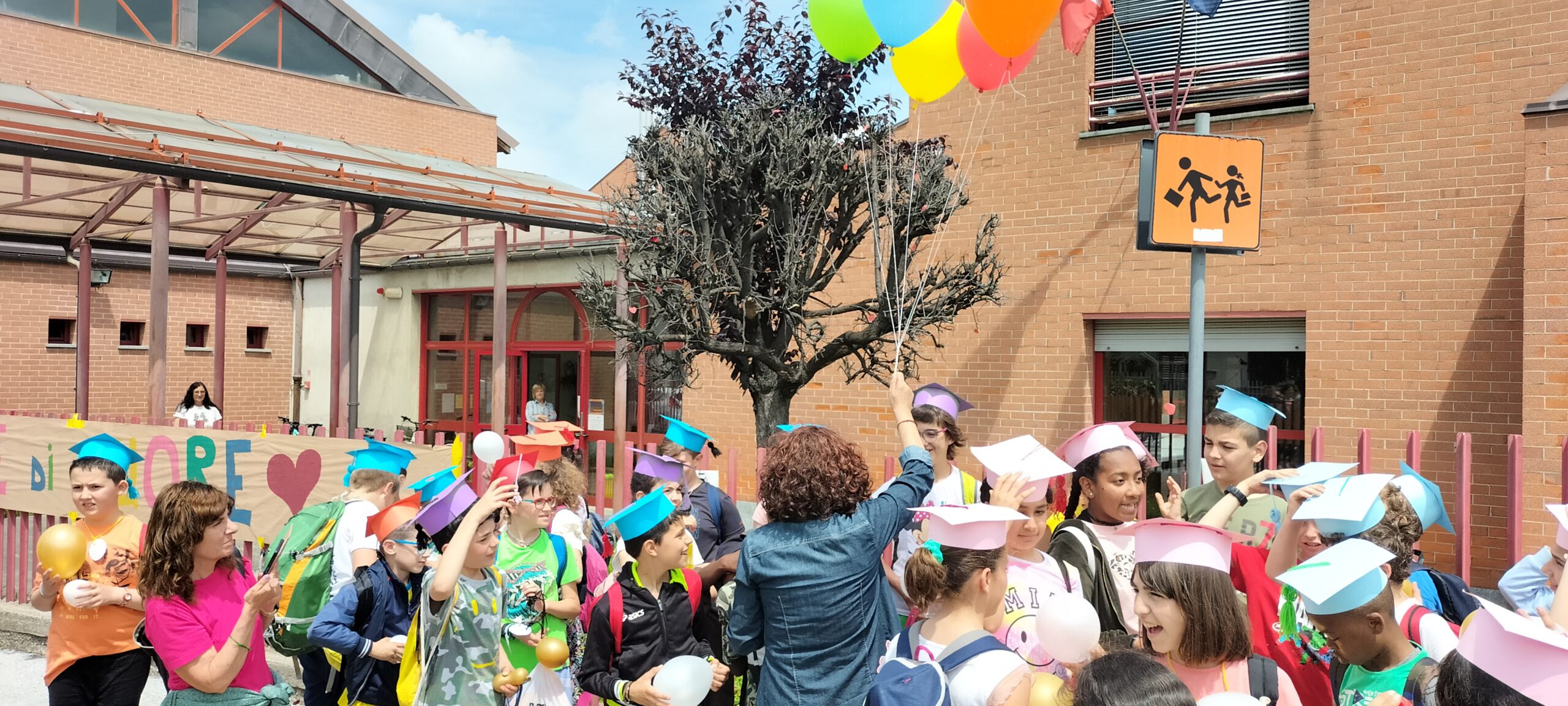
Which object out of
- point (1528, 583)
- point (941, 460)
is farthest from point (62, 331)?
point (1528, 583)

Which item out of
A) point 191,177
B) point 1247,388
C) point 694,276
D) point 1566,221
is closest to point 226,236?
point 191,177

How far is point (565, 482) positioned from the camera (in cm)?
493

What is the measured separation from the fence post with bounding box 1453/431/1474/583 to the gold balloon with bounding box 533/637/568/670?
412cm

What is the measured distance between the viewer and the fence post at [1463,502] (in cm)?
484

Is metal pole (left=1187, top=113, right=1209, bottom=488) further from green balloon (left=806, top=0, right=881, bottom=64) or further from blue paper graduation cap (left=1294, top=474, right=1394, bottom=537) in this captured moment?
green balloon (left=806, top=0, right=881, bottom=64)

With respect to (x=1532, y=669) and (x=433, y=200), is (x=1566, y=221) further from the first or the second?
(x=433, y=200)

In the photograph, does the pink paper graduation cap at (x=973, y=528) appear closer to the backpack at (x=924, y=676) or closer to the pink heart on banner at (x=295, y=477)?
the backpack at (x=924, y=676)

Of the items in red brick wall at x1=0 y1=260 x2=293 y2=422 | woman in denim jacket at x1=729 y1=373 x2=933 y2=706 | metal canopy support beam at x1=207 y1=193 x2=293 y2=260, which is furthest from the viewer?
red brick wall at x1=0 y1=260 x2=293 y2=422

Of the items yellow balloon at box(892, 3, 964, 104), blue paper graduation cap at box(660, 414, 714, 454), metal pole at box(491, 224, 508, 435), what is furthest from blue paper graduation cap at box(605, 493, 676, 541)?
metal pole at box(491, 224, 508, 435)

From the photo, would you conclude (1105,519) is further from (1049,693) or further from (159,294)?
(159,294)

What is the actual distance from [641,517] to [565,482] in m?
1.62

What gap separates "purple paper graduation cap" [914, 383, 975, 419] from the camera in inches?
172

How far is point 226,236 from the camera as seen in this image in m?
14.7

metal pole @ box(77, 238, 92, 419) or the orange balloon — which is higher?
the orange balloon
